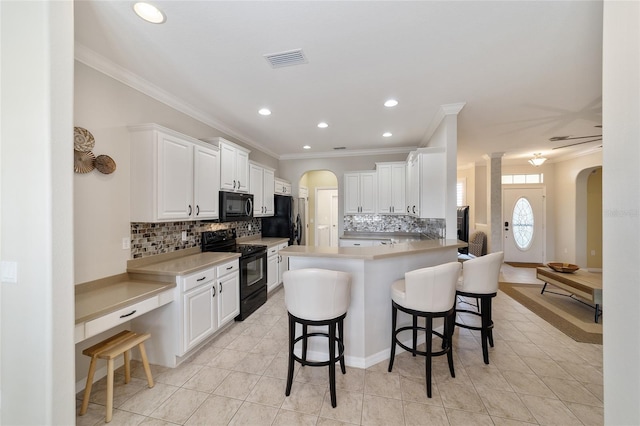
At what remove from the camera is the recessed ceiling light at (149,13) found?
1.63 m

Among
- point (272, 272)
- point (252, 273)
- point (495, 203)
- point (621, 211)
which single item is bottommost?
point (272, 272)

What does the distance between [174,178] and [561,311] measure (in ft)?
18.3

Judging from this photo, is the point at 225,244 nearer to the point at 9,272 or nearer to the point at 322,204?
the point at 9,272

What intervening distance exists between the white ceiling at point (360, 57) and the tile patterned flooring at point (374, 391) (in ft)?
9.24

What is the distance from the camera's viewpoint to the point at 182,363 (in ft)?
8.14

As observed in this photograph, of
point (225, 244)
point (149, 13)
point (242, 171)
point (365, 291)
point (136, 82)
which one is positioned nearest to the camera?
point (149, 13)

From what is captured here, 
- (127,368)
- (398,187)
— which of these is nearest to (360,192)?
(398,187)

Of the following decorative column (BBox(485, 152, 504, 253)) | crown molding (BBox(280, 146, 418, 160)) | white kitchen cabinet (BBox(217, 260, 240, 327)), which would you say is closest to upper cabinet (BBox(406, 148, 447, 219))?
crown molding (BBox(280, 146, 418, 160))

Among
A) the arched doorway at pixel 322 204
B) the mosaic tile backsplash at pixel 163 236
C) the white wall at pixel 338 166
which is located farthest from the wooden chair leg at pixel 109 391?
the arched doorway at pixel 322 204

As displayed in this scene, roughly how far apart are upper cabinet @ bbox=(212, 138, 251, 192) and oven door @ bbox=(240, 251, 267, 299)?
107 cm

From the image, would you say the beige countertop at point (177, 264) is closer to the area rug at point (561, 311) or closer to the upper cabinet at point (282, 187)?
the upper cabinet at point (282, 187)

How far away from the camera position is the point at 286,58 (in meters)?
2.17

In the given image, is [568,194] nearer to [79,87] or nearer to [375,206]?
[375,206]

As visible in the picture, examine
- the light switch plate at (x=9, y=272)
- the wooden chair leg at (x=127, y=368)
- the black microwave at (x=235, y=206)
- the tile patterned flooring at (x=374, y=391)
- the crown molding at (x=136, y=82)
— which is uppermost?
the crown molding at (x=136, y=82)
